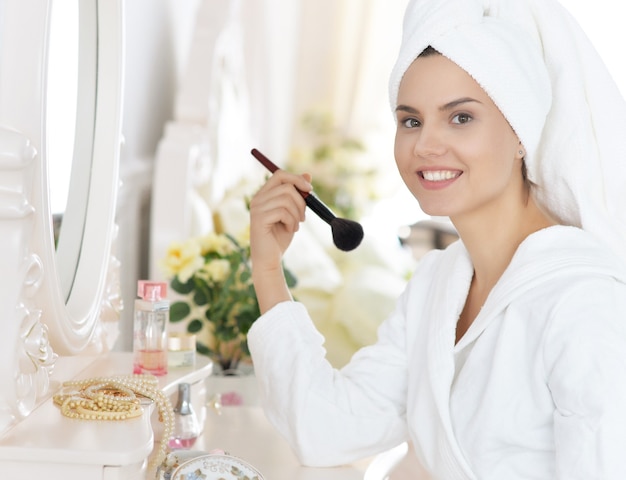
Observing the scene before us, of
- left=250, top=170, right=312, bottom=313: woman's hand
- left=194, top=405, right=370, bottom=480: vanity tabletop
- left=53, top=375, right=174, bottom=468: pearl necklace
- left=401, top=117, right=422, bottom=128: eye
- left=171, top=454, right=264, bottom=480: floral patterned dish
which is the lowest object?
left=194, top=405, right=370, bottom=480: vanity tabletop

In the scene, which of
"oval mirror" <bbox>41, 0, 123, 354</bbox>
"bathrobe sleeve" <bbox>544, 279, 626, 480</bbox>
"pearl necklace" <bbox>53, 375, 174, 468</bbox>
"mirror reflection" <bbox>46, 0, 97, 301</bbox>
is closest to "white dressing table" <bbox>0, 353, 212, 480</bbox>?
"pearl necklace" <bbox>53, 375, 174, 468</bbox>

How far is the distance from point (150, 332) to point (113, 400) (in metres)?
0.23

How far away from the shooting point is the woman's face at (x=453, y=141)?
101cm

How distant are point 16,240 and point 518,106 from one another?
55 cm

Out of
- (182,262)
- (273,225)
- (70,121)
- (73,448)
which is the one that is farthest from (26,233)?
(182,262)

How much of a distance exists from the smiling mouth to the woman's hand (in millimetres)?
171

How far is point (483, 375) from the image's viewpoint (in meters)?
1.00

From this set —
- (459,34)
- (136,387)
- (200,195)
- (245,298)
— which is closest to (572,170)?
(459,34)

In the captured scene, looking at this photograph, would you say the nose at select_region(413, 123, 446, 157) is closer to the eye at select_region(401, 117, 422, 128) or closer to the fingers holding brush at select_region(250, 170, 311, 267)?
the eye at select_region(401, 117, 422, 128)

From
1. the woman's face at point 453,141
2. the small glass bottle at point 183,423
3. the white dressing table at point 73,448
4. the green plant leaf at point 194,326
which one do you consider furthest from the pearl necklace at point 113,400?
the green plant leaf at point 194,326

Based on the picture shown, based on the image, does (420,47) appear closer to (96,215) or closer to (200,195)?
(96,215)

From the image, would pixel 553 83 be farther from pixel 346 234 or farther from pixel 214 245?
pixel 214 245

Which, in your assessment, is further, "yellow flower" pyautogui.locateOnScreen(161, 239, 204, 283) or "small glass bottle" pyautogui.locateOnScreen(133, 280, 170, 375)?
"yellow flower" pyautogui.locateOnScreen(161, 239, 204, 283)

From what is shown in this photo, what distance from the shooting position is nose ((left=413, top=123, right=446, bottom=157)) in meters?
1.02
